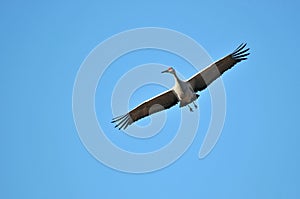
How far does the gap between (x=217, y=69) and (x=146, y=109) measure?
4.02m

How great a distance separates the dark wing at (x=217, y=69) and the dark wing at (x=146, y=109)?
1442mm

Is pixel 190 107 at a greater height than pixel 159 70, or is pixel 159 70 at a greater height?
pixel 159 70

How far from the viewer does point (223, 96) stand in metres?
46.1

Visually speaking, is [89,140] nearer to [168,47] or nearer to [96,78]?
[96,78]

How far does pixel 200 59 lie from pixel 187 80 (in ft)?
6.33

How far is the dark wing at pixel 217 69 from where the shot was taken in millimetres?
45000

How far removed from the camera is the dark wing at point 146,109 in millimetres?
46000

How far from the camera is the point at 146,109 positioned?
46.4m

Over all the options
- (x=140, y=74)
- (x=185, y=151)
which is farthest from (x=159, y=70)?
(x=185, y=151)

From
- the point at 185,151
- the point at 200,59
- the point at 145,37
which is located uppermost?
the point at 145,37

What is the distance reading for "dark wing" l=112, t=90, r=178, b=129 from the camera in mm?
46000

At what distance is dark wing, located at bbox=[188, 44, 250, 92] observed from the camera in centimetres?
4500

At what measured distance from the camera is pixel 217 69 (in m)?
45.2

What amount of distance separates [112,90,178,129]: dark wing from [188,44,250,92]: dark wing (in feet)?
4.73
